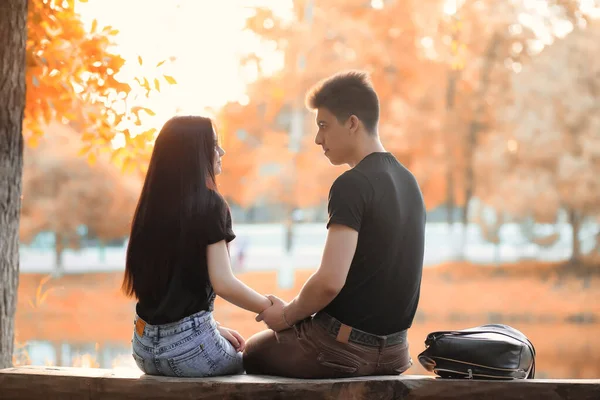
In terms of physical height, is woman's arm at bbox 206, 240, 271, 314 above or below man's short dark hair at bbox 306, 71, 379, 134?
below

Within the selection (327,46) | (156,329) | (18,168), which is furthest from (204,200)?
(327,46)

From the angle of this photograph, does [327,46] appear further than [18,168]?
Yes

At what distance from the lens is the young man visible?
219 cm

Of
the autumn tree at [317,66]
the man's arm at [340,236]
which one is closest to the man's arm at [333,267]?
the man's arm at [340,236]

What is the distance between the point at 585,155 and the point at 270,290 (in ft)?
17.7

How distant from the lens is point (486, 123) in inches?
514

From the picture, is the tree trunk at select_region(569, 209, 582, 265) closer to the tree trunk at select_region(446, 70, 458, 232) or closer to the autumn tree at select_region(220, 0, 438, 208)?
the tree trunk at select_region(446, 70, 458, 232)

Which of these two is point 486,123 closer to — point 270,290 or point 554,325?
point 554,325

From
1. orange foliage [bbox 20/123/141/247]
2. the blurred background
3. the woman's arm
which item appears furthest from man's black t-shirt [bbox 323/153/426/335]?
orange foliage [bbox 20/123/141/247]

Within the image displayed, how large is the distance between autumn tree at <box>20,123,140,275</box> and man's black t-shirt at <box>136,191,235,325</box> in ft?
30.6

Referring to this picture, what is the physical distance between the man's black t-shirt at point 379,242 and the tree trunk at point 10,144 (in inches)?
66.0

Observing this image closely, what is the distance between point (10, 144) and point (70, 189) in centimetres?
887

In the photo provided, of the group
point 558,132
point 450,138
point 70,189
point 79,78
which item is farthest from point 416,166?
point 79,78

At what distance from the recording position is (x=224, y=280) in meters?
2.29
